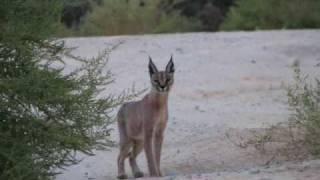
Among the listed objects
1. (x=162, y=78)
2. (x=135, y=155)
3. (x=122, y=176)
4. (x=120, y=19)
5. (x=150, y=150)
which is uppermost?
(x=120, y=19)

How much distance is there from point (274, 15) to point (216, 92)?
1371 centimetres

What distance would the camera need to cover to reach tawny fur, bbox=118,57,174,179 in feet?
32.9

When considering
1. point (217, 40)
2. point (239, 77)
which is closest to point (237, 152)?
point (239, 77)

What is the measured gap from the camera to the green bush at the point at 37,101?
336 inches

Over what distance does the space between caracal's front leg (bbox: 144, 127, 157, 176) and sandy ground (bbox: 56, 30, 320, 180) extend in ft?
0.66

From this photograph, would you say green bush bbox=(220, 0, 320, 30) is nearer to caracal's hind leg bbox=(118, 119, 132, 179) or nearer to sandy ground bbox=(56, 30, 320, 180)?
sandy ground bbox=(56, 30, 320, 180)

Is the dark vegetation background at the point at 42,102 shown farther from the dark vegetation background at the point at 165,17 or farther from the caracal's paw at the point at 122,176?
the dark vegetation background at the point at 165,17

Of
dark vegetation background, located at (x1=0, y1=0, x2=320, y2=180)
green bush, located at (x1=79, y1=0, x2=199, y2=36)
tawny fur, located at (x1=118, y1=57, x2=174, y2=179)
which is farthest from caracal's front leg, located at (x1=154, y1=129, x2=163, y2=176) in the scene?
green bush, located at (x1=79, y1=0, x2=199, y2=36)

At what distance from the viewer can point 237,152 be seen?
11.2 meters

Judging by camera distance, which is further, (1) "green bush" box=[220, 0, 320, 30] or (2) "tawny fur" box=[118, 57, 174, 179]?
(1) "green bush" box=[220, 0, 320, 30]

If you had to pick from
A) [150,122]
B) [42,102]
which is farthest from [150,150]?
[42,102]

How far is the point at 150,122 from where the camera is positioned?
398 inches

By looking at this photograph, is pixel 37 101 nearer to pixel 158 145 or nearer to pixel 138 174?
pixel 158 145

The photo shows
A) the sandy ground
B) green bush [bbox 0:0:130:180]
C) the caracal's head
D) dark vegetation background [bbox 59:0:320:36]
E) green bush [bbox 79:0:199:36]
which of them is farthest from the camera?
dark vegetation background [bbox 59:0:320:36]
